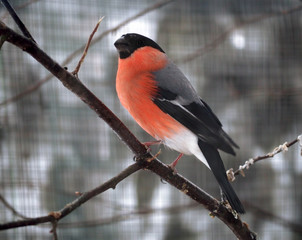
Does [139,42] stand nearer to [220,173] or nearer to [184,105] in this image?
[184,105]

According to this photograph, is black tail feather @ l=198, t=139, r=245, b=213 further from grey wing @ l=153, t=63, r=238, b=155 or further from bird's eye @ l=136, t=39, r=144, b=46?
bird's eye @ l=136, t=39, r=144, b=46

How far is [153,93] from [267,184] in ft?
2.53

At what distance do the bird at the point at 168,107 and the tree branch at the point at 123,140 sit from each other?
2.5 inches

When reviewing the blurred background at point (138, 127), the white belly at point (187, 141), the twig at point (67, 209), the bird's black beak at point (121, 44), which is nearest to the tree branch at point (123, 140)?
the twig at point (67, 209)

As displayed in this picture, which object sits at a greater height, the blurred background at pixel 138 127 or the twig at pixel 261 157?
the blurred background at pixel 138 127

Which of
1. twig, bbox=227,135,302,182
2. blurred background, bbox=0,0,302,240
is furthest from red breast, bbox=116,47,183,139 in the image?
blurred background, bbox=0,0,302,240

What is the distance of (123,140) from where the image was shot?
1.44 feet

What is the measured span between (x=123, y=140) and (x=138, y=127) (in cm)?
72

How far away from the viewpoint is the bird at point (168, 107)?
22.2 inches

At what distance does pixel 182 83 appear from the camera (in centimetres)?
61

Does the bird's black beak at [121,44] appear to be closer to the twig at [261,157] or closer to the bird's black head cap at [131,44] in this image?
the bird's black head cap at [131,44]

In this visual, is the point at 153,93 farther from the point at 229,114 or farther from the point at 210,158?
the point at 229,114

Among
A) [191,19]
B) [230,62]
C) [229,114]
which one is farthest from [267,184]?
[191,19]

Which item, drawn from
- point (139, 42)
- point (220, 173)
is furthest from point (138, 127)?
point (220, 173)
